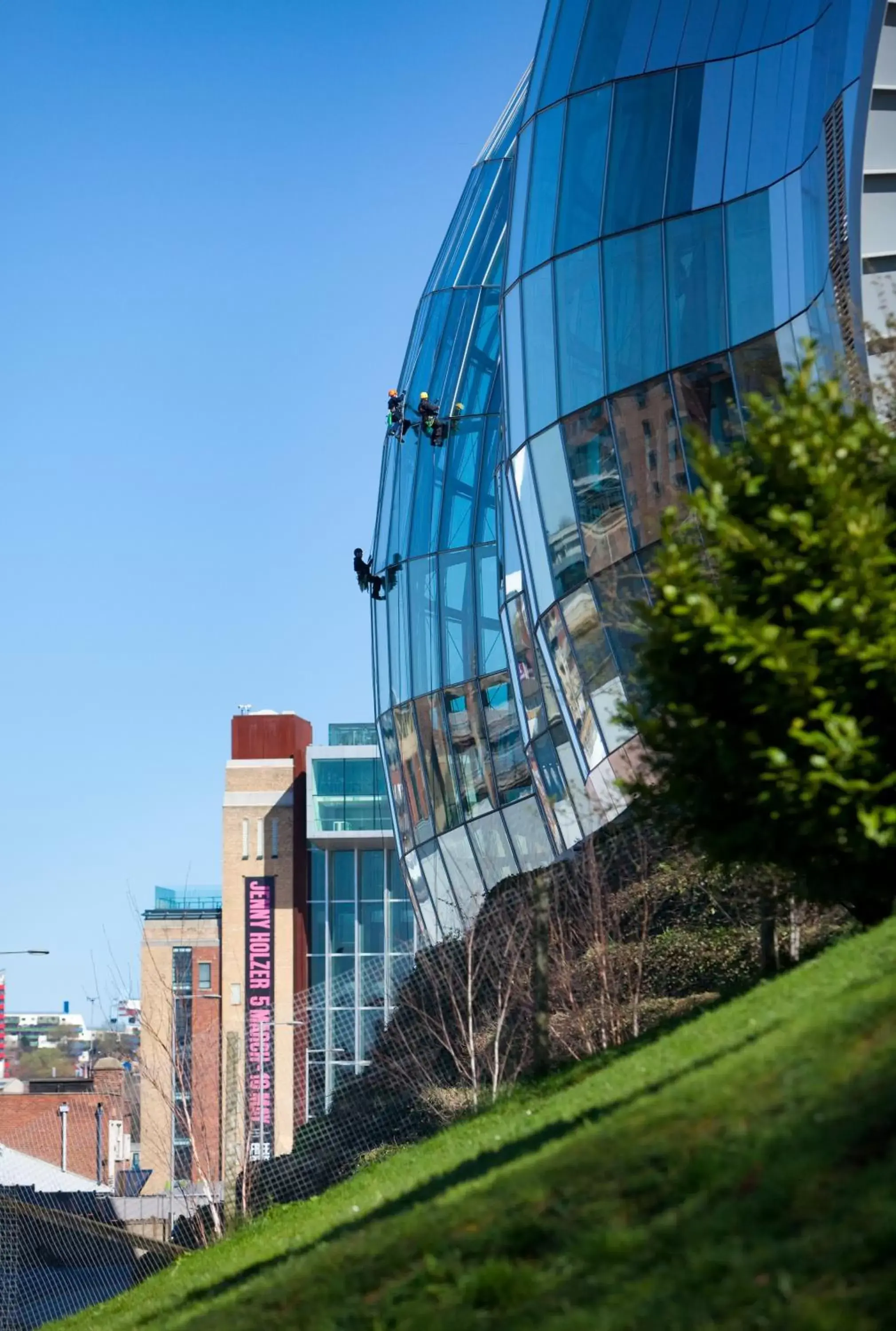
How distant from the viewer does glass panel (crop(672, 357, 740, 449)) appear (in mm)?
19672

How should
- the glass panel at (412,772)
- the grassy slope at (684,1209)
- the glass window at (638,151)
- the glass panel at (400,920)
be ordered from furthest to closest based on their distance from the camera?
the glass panel at (400,920) → the glass panel at (412,772) → the glass window at (638,151) → the grassy slope at (684,1209)

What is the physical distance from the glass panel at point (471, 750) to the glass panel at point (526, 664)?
17.8 ft

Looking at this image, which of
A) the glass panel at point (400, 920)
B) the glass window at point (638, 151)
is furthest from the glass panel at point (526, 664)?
the glass panel at point (400, 920)

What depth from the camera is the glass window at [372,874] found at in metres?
63.1

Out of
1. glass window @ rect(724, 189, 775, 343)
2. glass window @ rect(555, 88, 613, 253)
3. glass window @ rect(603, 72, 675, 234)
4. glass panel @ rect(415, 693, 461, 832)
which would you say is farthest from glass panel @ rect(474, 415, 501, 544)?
glass window @ rect(724, 189, 775, 343)

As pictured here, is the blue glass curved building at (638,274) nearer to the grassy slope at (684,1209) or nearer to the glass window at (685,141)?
the glass window at (685,141)

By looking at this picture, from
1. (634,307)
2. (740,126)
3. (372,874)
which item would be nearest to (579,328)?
(634,307)

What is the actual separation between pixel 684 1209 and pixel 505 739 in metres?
26.6

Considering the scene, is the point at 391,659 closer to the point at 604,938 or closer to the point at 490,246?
the point at 490,246

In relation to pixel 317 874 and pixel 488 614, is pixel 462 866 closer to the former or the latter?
pixel 488 614

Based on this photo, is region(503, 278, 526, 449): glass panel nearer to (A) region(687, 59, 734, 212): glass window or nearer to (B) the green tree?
(A) region(687, 59, 734, 212): glass window

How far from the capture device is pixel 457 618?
35.4m

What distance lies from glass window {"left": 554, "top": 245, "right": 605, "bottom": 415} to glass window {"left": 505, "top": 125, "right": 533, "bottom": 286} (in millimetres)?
1753

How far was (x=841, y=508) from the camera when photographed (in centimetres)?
794
